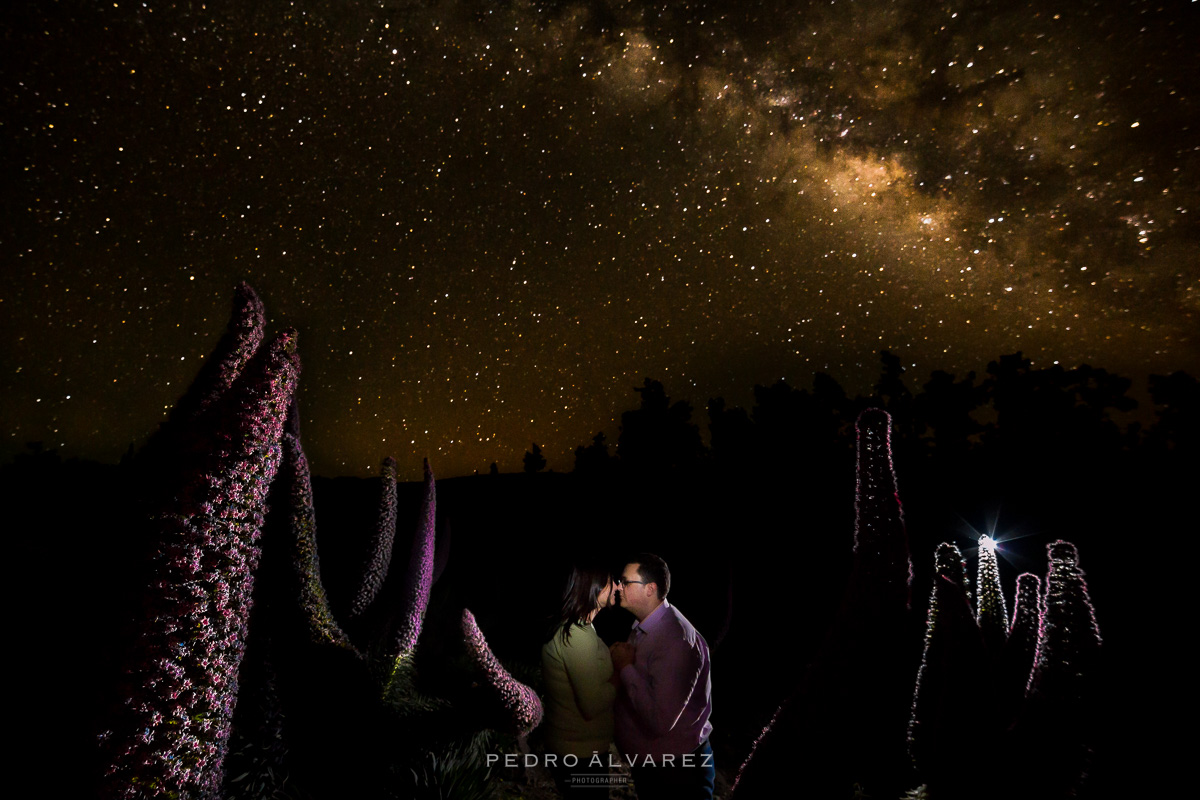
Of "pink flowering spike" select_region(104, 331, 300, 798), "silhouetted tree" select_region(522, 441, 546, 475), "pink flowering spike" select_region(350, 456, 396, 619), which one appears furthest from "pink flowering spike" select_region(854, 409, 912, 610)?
"silhouetted tree" select_region(522, 441, 546, 475)

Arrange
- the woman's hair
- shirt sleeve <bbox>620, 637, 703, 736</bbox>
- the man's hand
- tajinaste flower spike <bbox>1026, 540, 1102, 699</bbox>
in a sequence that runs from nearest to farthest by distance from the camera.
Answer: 1. tajinaste flower spike <bbox>1026, 540, 1102, 699</bbox>
2. shirt sleeve <bbox>620, 637, 703, 736</bbox>
3. the woman's hair
4. the man's hand

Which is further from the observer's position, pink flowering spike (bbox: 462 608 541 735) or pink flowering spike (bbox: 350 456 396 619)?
pink flowering spike (bbox: 350 456 396 619)

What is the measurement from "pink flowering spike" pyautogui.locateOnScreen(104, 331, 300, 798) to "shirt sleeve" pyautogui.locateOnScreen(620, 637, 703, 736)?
5.25 feet

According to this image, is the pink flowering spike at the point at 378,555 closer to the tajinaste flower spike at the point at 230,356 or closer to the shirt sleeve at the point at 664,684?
the tajinaste flower spike at the point at 230,356

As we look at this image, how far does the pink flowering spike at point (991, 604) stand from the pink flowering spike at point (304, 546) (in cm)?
378

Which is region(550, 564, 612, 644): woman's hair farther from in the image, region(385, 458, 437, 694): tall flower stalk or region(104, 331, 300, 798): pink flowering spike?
region(385, 458, 437, 694): tall flower stalk

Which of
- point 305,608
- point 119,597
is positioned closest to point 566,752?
point 305,608

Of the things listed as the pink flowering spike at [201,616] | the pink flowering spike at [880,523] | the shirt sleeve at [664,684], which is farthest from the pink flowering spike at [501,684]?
the pink flowering spike at [880,523]

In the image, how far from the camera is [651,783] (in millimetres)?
2418

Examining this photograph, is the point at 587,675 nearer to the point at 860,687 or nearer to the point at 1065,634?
the point at 860,687

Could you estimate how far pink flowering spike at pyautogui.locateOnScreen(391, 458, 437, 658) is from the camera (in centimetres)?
437

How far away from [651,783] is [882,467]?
1.82 metres

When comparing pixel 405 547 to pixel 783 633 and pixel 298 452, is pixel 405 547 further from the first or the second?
pixel 298 452

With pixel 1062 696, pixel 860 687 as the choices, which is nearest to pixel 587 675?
pixel 860 687
